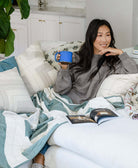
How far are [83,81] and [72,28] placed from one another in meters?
2.12

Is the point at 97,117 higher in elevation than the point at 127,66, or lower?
lower

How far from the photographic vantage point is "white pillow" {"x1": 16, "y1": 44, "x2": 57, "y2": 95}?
9.41 ft

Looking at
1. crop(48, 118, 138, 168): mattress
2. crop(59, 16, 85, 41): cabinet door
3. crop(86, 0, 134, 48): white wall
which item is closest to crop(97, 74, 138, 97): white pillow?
crop(48, 118, 138, 168): mattress

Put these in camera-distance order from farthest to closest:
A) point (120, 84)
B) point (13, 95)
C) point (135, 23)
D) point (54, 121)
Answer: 1. point (135, 23)
2. point (120, 84)
3. point (13, 95)
4. point (54, 121)

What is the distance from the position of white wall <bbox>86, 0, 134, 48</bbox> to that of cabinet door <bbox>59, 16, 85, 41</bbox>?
0.48m

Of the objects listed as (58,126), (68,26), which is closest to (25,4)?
(58,126)

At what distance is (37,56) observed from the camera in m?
2.98

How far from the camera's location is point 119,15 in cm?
408

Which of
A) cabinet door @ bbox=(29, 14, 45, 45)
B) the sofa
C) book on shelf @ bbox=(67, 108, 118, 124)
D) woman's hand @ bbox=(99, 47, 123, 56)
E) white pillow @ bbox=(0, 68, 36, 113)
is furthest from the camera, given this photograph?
cabinet door @ bbox=(29, 14, 45, 45)

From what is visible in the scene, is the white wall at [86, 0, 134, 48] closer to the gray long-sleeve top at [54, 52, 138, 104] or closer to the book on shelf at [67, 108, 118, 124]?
the gray long-sleeve top at [54, 52, 138, 104]

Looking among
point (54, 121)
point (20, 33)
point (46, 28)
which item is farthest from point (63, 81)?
point (20, 33)

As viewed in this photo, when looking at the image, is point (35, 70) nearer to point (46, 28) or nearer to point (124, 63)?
point (124, 63)

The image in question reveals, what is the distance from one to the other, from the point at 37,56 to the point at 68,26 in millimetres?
2000

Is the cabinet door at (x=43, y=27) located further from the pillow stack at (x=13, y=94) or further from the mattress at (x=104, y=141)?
the mattress at (x=104, y=141)
